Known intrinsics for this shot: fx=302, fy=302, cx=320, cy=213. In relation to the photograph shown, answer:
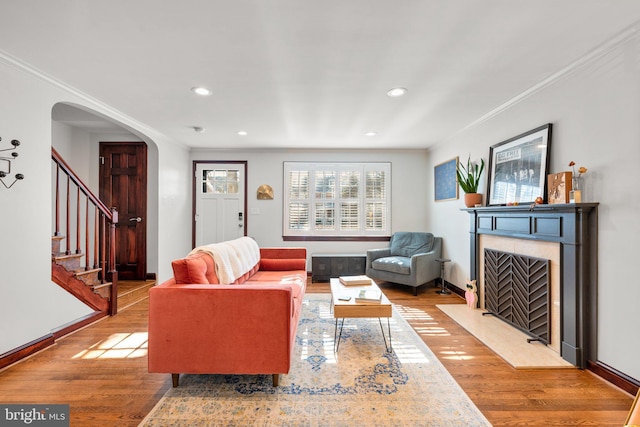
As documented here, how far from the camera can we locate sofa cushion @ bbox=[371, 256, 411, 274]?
439 cm

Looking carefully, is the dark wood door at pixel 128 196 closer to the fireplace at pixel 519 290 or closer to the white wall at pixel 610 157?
the fireplace at pixel 519 290

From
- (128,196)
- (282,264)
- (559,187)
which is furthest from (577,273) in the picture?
(128,196)

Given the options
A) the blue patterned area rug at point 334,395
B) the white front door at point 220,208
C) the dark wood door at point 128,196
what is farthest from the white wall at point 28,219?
the white front door at point 220,208

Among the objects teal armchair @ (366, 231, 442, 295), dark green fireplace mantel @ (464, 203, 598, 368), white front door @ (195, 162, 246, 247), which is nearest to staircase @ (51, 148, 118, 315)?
white front door @ (195, 162, 246, 247)

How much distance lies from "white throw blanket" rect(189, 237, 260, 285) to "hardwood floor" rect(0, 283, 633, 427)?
2.70 ft

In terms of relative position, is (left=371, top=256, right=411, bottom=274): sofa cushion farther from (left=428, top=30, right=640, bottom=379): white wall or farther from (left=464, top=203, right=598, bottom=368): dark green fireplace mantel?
(left=428, top=30, right=640, bottom=379): white wall

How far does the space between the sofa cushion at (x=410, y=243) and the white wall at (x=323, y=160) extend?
0.37 m

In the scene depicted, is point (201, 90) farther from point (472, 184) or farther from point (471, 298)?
point (471, 298)

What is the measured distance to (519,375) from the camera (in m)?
2.17

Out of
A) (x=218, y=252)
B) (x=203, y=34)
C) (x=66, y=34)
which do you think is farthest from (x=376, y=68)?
(x=66, y=34)

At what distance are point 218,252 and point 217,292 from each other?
70 cm

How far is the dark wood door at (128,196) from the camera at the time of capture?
4.95 meters

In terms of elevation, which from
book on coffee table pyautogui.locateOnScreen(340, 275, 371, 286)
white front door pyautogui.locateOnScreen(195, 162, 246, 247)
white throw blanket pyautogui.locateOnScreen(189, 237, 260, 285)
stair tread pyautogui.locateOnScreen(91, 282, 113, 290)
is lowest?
stair tread pyautogui.locateOnScreen(91, 282, 113, 290)

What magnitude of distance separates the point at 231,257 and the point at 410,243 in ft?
10.7
